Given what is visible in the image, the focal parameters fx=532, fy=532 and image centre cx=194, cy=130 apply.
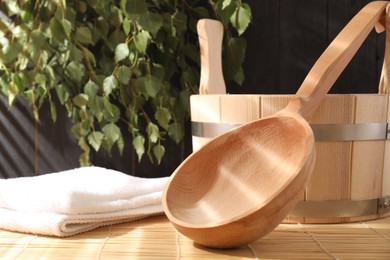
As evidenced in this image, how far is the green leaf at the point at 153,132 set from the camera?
4.69 feet

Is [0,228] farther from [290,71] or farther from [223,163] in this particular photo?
[290,71]

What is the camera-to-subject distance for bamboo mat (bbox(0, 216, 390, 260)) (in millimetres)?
682

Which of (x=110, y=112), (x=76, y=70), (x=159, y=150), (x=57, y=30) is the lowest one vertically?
(x=159, y=150)

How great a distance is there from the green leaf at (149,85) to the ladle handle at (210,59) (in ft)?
1.15

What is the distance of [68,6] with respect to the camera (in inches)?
58.1

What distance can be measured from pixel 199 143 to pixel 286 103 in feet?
0.61

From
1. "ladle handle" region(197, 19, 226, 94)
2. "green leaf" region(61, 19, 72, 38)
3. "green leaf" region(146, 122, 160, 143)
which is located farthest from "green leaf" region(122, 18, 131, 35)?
"ladle handle" region(197, 19, 226, 94)

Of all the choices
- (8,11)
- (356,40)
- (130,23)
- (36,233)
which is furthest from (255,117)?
(8,11)

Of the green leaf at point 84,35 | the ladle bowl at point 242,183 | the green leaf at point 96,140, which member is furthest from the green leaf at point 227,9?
the ladle bowl at point 242,183

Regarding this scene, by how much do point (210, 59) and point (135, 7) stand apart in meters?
0.35

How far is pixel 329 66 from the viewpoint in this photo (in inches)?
31.9

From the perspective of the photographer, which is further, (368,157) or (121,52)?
(121,52)

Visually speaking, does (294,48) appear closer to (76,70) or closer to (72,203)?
(76,70)

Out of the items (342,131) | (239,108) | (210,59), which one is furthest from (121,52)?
(342,131)
